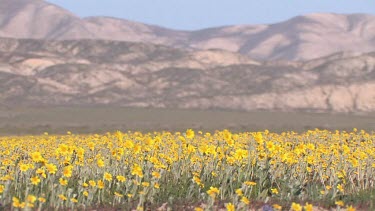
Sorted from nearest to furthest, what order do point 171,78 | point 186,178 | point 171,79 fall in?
1. point 186,178
2. point 171,79
3. point 171,78

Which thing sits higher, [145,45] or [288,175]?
[145,45]

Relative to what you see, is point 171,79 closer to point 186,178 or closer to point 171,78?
point 171,78

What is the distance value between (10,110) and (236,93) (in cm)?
3920

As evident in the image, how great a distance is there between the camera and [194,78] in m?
138

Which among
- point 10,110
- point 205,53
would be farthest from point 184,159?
point 205,53

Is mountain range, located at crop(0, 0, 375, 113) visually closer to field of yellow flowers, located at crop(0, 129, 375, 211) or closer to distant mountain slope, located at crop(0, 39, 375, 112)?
distant mountain slope, located at crop(0, 39, 375, 112)

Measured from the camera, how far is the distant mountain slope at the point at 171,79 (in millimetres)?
119375

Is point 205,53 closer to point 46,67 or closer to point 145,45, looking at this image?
point 145,45

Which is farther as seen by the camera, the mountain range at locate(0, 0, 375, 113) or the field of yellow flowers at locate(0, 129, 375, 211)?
the mountain range at locate(0, 0, 375, 113)

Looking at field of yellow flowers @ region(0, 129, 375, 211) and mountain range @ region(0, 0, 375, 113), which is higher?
mountain range @ region(0, 0, 375, 113)

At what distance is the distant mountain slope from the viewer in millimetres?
119375

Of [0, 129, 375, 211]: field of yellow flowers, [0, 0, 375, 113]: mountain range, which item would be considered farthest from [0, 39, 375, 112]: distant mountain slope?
[0, 129, 375, 211]: field of yellow flowers

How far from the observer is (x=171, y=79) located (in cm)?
13725

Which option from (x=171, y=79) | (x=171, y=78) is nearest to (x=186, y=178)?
(x=171, y=79)
